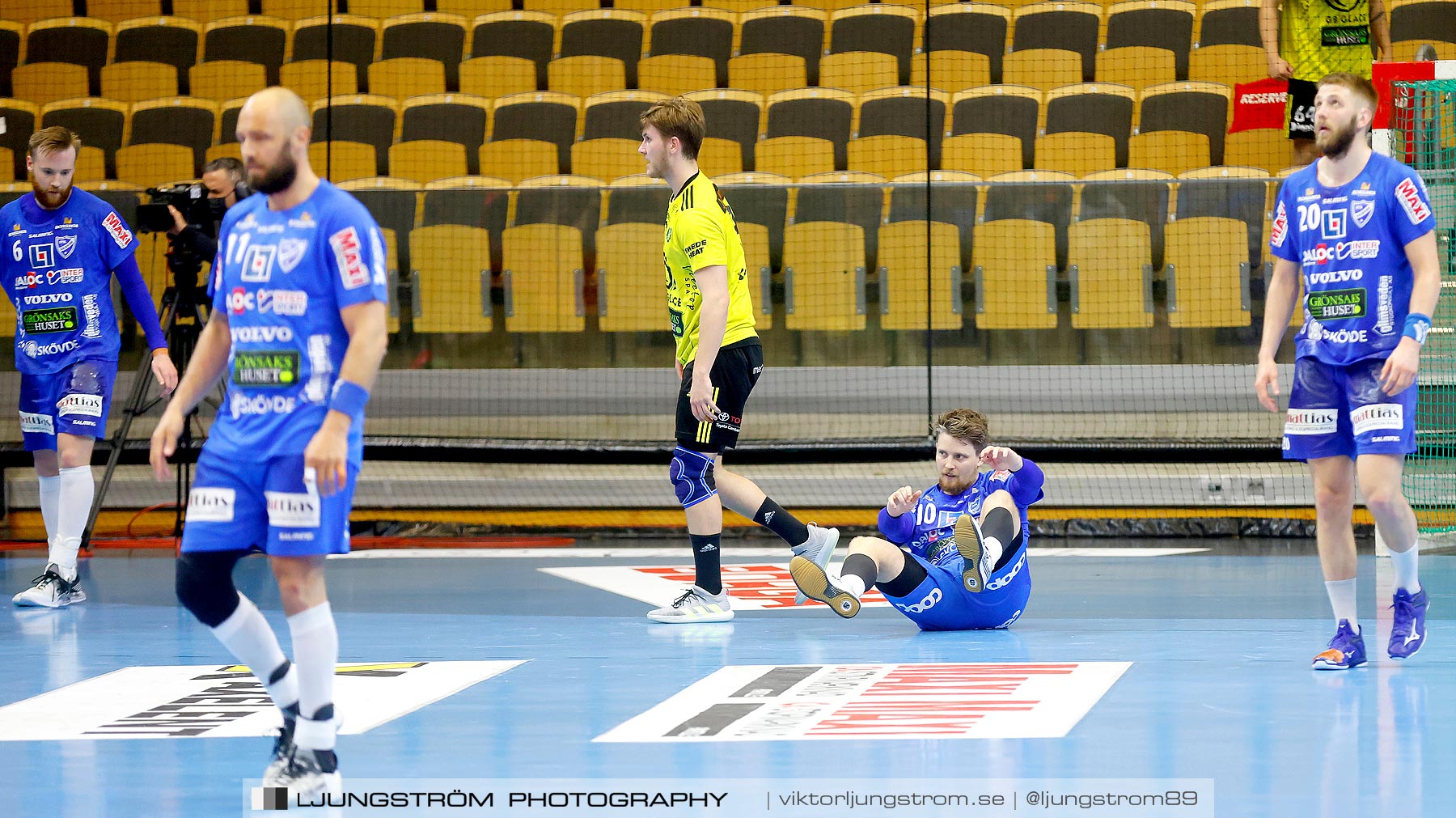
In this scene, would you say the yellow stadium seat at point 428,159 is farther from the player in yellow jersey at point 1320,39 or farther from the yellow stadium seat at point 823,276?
the player in yellow jersey at point 1320,39

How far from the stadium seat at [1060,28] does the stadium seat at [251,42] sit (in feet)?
19.5

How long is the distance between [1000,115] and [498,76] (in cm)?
442

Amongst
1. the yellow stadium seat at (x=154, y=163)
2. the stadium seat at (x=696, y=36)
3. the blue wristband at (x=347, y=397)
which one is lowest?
the blue wristband at (x=347, y=397)

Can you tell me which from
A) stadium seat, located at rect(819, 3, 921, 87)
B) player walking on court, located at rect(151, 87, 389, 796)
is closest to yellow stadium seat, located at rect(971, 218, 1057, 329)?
stadium seat, located at rect(819, 3, 921, 87)

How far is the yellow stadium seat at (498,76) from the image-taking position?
1307 cm

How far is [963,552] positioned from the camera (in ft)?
18.3

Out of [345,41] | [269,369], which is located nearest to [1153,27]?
[345,41]

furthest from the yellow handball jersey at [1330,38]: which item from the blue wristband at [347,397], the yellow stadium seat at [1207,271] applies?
the blue wristband at [347,397]

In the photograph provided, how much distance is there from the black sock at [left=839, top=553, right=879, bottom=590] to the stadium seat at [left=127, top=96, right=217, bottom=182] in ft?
26.8

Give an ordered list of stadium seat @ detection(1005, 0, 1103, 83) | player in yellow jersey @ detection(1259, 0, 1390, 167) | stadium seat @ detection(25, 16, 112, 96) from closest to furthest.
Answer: player in yellow jersey @ detection(1259, 0, 1390, 167)
stadium seat @ detection(1005, 0, 1103, 83)
stadium seat @ detection(25, 16, 112, 96)

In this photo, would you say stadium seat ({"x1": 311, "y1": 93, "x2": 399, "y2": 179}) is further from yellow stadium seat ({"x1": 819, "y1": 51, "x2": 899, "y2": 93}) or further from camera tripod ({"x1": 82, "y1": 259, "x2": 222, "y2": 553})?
yellow stadium seat ({"x1": 819, "y1": 51, "x2": 899, "y2": 93})

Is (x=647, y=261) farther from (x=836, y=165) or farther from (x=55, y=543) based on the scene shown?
(x=55, y=543)

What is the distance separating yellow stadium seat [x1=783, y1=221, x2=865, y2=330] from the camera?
9727 millimetres

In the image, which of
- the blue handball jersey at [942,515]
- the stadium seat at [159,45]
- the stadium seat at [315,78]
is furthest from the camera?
the stadium seat at [159,45]
